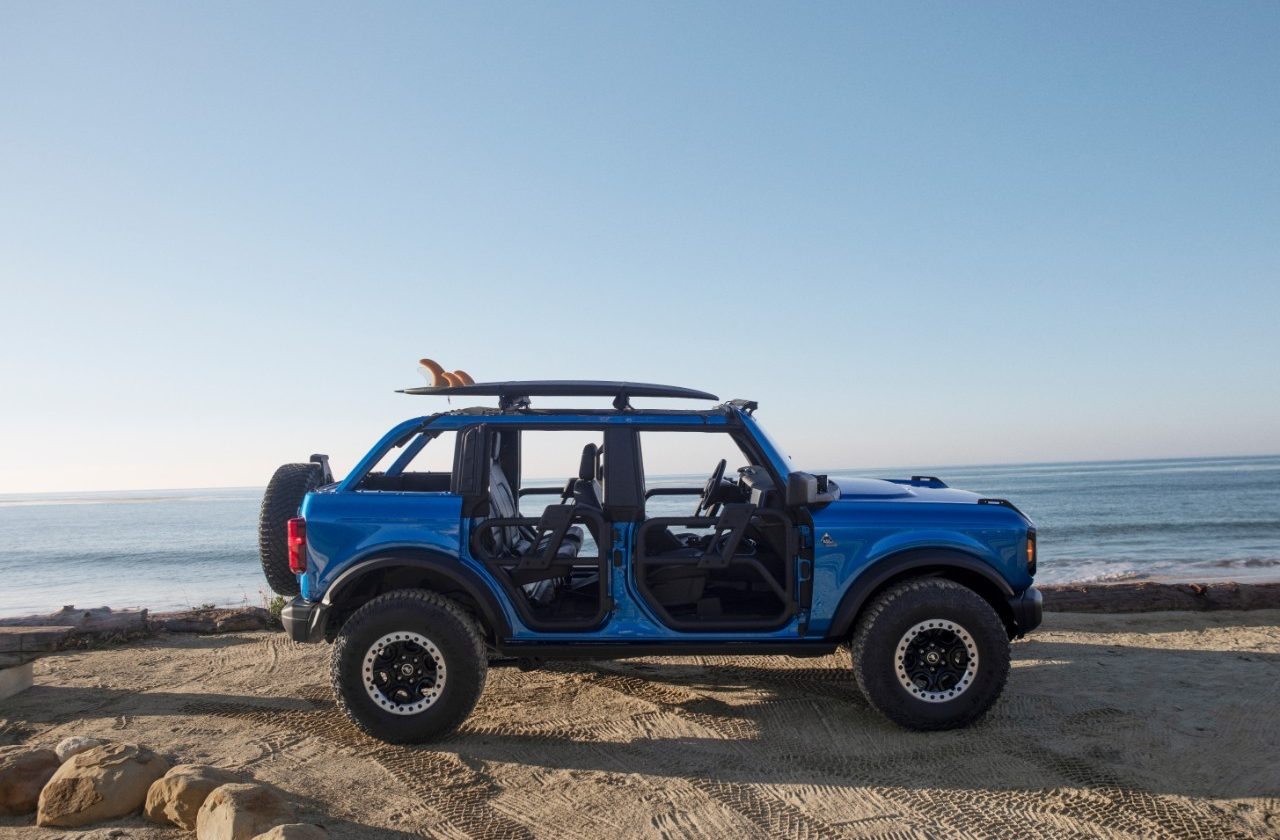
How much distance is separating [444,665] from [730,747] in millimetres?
1671

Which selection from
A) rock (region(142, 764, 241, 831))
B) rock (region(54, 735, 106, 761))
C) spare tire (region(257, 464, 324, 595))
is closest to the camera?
rock (region(142, 764, 241, 831))

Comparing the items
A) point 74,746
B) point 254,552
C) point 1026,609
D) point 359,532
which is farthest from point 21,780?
point 254,552

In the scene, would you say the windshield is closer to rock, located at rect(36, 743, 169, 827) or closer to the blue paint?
the blue paint

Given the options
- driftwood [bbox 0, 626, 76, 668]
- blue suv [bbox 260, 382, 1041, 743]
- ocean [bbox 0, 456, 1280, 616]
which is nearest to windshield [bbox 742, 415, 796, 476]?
blue suv [bbox 260, 382, 1041, 743]

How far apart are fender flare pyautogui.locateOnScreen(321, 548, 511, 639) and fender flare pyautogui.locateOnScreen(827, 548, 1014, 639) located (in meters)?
1.96

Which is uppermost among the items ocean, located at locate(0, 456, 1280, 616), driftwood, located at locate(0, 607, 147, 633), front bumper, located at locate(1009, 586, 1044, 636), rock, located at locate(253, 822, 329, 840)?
front bumper, located at locate(1009, 586, 1044, 636)

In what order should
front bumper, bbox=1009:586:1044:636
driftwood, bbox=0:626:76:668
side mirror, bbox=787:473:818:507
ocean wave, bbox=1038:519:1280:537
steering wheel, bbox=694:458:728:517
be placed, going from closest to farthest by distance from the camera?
side mirror, bbox=787:473:818:507 < front bumper, bbox=1009:586:1044:636 < steering wheel, bbox=694:458:728:517 < driftwood, bbox=0:626:76:668 < ocean wave, bbox=1038:519:1280:537

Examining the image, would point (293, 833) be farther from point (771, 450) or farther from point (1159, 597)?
point (1159, 597)

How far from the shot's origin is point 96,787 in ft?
12.0

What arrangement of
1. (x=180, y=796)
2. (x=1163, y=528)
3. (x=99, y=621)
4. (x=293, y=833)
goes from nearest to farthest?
(x=293, y=833) < (x=180, y=796) < (x=99, y=621) < (x=1163, y=528)

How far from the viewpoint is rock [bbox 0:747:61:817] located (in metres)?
3.74

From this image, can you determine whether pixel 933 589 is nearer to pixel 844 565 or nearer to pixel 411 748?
pixel 844 565

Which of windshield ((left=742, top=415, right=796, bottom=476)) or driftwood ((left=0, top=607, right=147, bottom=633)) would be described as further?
driftwood ((left=0, top=607, right=147, bottom=633))

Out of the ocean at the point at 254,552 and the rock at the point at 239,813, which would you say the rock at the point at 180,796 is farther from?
the ocean at the point at 254,552
